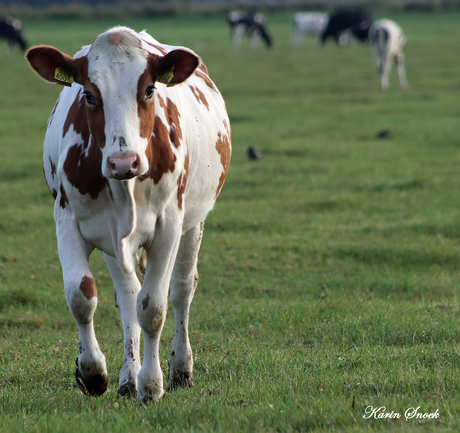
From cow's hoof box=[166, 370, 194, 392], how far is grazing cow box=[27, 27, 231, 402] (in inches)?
13.6

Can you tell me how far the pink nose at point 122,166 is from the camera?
3.46 meters

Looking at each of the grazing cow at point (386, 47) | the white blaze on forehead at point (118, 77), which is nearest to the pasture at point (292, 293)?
the white blaze on forehead at point (118, 77)

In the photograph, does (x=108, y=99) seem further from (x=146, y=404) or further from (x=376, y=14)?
(x=376, y=14)

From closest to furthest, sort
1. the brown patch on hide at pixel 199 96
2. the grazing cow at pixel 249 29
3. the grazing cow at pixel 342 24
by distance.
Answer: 1. the brown patch on hide at pixel 199 96
2. the grazing cow at pixel 342 24
3. the grazing cow at pixel 249 29

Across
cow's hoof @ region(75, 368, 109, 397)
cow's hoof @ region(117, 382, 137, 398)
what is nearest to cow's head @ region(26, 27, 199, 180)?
cow's hoof @ region(75, 368, 109, 397)

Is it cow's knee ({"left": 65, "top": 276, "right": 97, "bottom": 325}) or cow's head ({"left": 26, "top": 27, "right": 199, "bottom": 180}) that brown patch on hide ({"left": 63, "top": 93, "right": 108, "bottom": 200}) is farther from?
cow's knee ({"left": 65, "top": 276, "right": 97, "bottom": 325})

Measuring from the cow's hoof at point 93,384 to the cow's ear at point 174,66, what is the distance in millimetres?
1857

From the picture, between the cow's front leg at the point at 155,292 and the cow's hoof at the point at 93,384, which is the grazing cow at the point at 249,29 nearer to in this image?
the cow's front leg at the point at 155,292

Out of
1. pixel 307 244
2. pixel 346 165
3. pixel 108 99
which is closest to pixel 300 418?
pixel 108 99

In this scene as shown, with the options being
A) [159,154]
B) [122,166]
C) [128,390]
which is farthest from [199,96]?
[128,390]

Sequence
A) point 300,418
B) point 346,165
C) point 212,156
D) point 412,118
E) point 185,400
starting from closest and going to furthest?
point 300,418, point 185,400, point 212,156, point 346,165, point 412,118

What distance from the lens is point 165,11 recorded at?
64.7 meters

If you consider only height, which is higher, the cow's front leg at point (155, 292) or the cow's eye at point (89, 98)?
the cow's eye at point (89, 98)

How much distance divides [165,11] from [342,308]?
62.3 m
